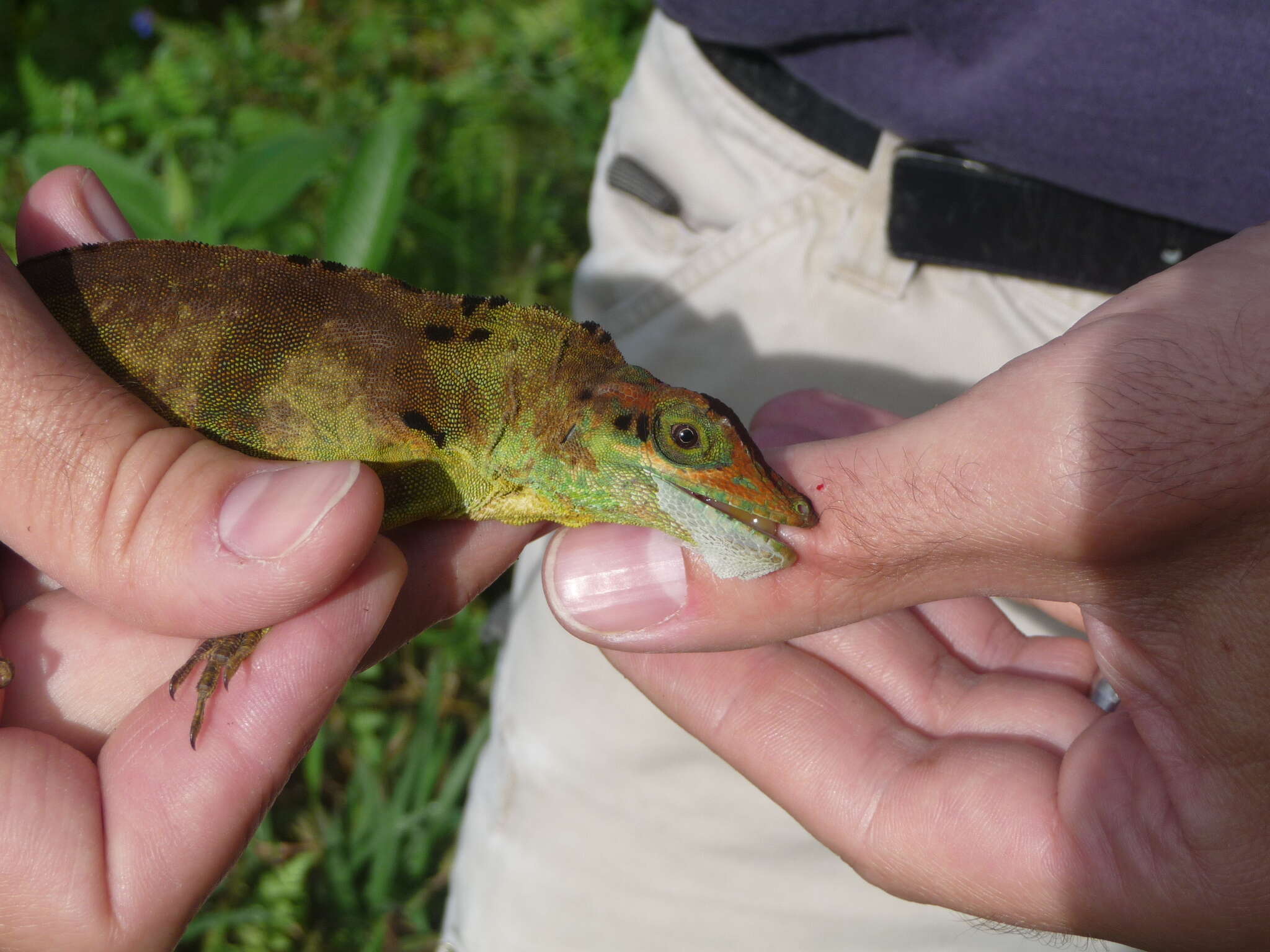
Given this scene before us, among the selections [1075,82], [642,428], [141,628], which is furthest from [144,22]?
[1075,82]

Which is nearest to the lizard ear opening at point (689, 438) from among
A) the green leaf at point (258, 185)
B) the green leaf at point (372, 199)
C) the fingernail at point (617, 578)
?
the fingernail at point (617, 578)

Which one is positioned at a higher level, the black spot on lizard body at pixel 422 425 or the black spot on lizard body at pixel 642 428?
the black spot on lizard body at pixel 642 428

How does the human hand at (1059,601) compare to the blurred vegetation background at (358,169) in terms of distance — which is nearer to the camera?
the human hand at (1059,601)

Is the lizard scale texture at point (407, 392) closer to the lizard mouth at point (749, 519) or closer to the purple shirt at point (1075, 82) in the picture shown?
→ the lizard mouth at point (749, 519)

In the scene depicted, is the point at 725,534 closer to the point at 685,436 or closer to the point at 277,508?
the point at 685,436

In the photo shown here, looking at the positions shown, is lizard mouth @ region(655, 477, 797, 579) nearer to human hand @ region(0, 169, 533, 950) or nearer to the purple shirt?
human hand @ region(0, 169, 533, 950)

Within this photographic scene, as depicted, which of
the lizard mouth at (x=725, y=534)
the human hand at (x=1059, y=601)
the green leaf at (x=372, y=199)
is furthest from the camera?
the green leaf at (x=372, y=199)
